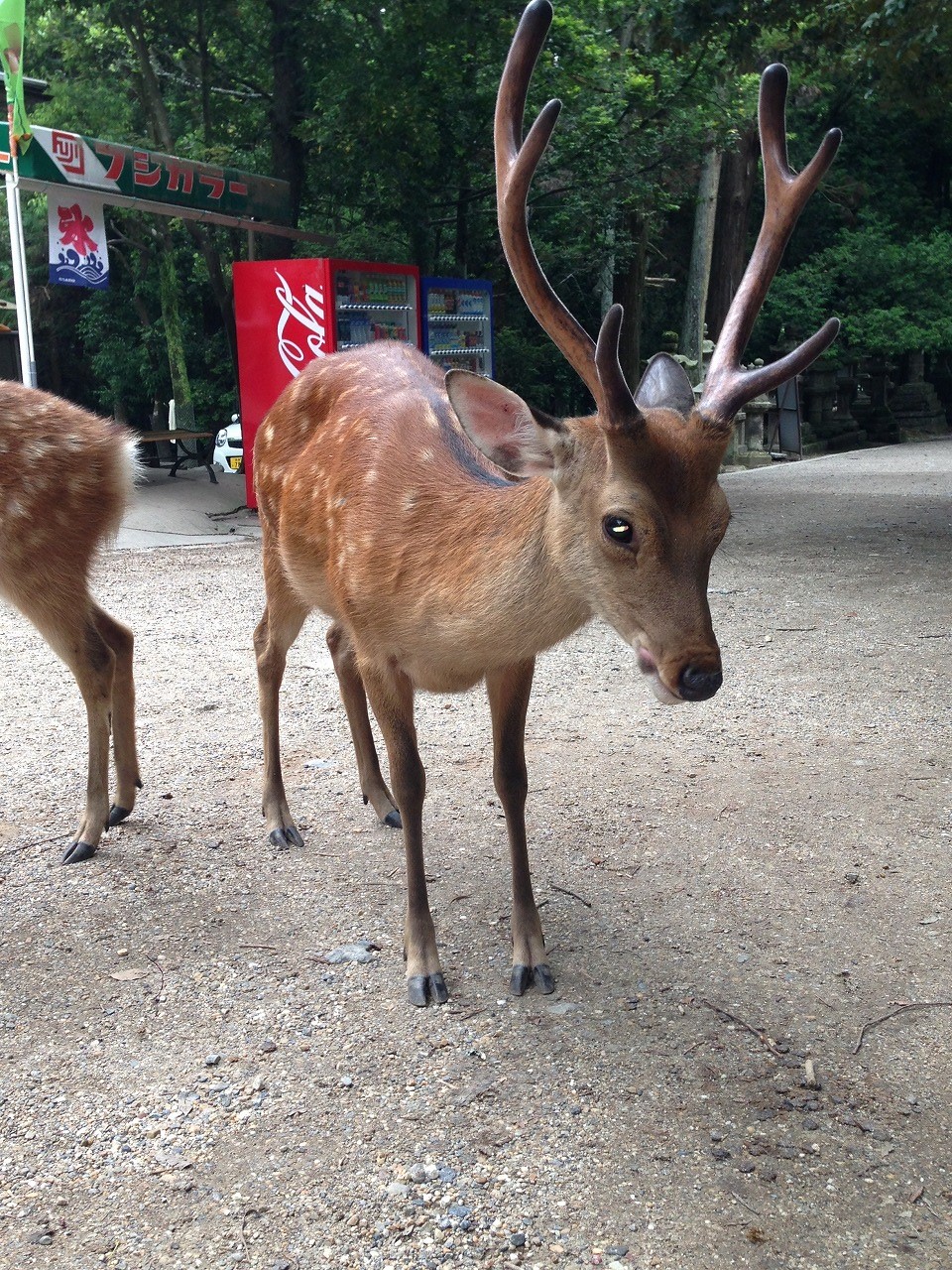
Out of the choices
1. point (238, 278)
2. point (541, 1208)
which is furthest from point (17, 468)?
point (238, 278)

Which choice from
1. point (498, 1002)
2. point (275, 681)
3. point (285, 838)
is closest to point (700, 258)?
point (275, 681)

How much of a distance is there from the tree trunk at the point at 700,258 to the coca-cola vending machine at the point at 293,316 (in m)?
7.44

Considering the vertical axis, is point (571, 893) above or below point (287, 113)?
below

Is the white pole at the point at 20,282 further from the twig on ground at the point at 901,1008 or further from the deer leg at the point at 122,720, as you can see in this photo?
the twig on ground at the point at 901,1008

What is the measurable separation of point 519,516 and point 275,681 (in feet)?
5.04

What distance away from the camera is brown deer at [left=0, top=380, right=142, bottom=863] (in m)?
3.64

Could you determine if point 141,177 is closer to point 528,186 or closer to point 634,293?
point 634,293

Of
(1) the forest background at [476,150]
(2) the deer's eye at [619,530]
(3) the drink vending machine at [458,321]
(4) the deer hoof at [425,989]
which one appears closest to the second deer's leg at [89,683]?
(4) the deer hoof at [425,989]

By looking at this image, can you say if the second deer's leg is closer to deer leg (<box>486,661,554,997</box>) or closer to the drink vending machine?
deer leg (<box>486,661,554,997</box>)

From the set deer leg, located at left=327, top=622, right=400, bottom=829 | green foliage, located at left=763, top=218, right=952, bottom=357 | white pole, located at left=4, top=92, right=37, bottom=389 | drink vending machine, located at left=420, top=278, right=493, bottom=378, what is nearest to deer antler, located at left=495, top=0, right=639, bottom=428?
deer leg, located at left=327, top=622, right=400, bottom=829

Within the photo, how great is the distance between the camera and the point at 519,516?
2.67 m

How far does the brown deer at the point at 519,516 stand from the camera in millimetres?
2355

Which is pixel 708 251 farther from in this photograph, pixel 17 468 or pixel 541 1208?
pixel 541 1208

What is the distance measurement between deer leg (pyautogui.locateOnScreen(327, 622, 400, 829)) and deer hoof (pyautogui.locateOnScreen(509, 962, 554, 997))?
1.05 m
